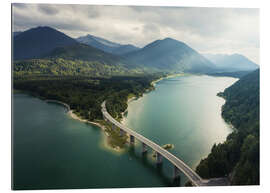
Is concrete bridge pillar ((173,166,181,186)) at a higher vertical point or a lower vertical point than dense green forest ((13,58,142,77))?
lower

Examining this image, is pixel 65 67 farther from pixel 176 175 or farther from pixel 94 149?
pixel 176 175

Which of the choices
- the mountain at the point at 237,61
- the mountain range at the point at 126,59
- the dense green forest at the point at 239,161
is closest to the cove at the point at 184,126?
the dense green forest at the point at 239,161

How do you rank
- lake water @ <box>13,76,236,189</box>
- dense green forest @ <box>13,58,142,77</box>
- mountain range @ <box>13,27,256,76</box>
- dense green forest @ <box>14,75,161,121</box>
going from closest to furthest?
lake water @ <box>13,76,236,189</box>
dense green forest @ <box>14,75,161,121</box>
dense green forest @ <box>13,58,142,77</box>
mountain range @ <box>13,27,256,76</box>

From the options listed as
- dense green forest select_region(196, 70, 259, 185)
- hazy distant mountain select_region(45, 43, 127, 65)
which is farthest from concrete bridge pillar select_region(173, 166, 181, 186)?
hazy distant mountain select_region(45, 43, 127, 65)

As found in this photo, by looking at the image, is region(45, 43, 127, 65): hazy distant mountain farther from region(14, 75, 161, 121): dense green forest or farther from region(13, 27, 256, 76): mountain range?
region(14, 75, 161, 121): dense green forest

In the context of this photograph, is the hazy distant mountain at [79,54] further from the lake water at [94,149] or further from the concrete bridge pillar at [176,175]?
the concrete bridge pillar at [176,175]

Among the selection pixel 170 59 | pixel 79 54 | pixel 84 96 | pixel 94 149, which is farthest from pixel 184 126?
pixel 170 59

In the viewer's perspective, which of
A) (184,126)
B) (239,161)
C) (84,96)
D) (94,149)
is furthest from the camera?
(84,96)

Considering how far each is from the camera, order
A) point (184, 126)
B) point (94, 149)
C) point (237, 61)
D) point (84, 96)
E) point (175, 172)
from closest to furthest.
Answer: point (175, 172) → point (94, 149) → point (184, 126) → point (84, 96) → point (237, 61)
